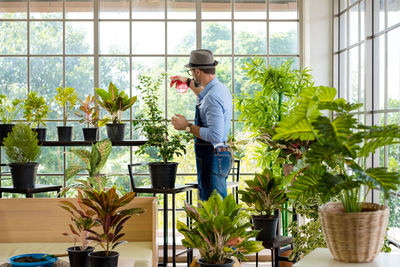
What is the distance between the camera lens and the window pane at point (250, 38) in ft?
18.5

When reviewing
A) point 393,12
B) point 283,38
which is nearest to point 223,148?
point 393,12

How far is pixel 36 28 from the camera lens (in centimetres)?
562

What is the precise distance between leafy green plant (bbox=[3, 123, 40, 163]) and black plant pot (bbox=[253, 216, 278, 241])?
1.84m

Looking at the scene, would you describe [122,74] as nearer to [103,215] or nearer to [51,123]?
[51,123]

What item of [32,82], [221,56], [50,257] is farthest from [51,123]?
[50,257]

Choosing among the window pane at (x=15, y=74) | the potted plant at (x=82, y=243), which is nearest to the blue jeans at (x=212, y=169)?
the potted plant at (x=82, y=243)

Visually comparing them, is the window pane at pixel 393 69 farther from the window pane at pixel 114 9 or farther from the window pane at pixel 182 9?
the window pane at pixel 114 9

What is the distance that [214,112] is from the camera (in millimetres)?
3846

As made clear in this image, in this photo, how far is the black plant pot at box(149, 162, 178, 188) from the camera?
402cm

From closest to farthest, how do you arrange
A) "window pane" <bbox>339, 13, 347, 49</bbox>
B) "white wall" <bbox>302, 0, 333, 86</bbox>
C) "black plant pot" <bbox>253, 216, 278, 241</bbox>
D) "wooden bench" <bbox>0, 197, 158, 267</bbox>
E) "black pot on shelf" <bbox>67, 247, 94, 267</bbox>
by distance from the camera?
1. "black pot on shelf" <bbox>67, 247, 94, 267</bbox>
2. "black plant pot" <bbox>253, 216, 278, 241</bbox>
3. "wooden bench" <bbox>0, 197, 158, 267</bbox>
4. "window pane" <bbox>339, 13, 347, 49</bbox>
5. "white wall" <bbox>302, 0, 333, 86</bbox>

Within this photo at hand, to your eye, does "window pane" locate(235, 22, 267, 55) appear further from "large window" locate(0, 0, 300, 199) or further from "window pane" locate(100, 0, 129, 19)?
"window pane" locate(100, 0, 129, 19)

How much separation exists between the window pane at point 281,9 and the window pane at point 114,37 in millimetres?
1630

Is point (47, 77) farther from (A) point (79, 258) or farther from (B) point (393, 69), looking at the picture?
(A) point (79, 258)

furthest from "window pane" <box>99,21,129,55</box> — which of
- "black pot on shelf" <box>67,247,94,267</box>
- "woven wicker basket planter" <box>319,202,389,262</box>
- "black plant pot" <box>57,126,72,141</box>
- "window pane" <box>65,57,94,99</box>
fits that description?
"woven wicker basket planter" <box>319,202,389,262</box>
